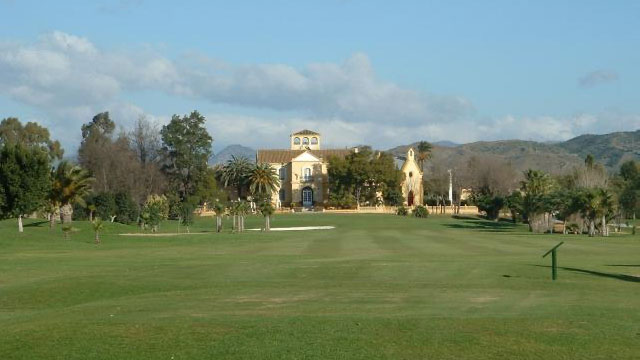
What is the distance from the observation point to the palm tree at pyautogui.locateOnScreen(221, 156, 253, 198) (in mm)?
123125

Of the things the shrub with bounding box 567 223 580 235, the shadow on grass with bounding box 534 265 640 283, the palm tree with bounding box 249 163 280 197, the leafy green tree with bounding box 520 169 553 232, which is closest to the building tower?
the palm tree with bounding box 249 163 280 197

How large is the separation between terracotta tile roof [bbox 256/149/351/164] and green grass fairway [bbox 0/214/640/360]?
107m

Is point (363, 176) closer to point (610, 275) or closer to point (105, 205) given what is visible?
point (105, 205)

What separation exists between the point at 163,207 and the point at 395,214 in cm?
4788

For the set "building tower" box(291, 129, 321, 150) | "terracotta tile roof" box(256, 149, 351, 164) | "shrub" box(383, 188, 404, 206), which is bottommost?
"shrub" box(383, 188, 404, 206)

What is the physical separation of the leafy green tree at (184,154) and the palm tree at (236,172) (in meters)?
4.72

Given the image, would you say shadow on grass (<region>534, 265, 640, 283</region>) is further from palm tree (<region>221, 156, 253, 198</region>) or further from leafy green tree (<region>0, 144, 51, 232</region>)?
palm tree (<region>221, 156, 253, 198</region>)

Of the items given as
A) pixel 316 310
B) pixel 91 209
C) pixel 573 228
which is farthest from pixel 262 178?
pixel 316 310

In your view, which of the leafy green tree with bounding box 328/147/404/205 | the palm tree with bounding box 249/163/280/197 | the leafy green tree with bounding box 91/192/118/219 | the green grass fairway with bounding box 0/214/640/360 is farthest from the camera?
the leafy green tree with bounding box 328/147/404/205

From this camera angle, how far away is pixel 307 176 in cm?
13662

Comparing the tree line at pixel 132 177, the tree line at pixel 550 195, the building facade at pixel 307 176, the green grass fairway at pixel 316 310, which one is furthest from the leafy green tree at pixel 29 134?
the green grass fairway at pixel 316 310

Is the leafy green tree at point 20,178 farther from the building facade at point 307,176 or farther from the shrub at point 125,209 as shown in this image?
the building facade at point 307,176

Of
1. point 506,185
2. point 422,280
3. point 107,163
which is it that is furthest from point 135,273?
point 506,185

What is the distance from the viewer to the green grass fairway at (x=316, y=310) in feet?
41.5
